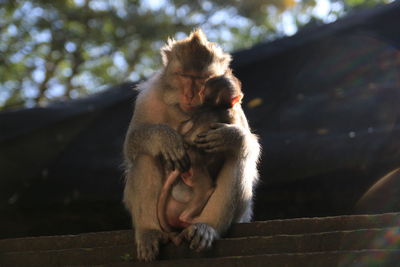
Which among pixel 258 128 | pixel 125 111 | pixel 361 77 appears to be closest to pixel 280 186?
pixel 258 128

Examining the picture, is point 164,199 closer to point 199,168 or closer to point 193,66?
point 199,168

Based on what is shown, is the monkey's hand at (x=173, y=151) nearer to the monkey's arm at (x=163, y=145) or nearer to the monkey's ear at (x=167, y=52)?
the monkey's arm at (x=163, y=145)

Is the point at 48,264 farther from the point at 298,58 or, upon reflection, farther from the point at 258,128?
the point at 298,58

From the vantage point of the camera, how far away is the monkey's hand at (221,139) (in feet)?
14.6

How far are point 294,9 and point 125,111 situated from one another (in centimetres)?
882

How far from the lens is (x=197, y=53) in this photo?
5.03 meters

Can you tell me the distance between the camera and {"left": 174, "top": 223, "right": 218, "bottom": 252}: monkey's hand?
13.3 feet

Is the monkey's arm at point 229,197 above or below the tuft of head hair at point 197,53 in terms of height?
below

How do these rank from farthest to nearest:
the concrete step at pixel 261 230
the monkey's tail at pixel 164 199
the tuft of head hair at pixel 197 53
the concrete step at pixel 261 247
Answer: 1. the tuft of head hair at pixel 197 53
2. the monkey's tail at pixel 164 199
3. the concrete step at pixel 261 230
4. the concrete step at pixel 261 247

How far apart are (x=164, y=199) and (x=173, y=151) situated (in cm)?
35

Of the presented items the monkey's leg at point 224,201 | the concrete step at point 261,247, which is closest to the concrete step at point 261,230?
the concrete step at point 261,247

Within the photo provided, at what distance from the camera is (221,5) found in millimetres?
17078

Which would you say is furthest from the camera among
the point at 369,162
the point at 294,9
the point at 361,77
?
the point at 294,9

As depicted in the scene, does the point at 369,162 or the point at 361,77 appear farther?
the point at 361,77
